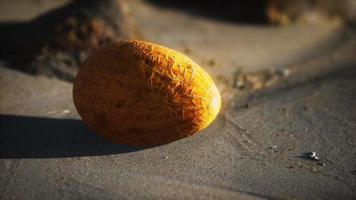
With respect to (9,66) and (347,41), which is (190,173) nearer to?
(9,66)

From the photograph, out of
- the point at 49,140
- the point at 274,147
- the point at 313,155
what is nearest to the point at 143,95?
the point at 49,140

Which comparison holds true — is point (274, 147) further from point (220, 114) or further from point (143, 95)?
point (143, 95)

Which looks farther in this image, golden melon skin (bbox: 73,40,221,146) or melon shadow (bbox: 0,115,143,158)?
melon shadow (bbox: 0,115,143,158)

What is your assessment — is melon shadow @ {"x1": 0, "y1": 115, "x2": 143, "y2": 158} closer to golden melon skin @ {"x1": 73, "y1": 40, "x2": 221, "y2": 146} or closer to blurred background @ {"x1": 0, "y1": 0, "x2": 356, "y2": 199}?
blurred background @ {"x1": 0, "y1": 0, "x2": 356, "y2": 199}

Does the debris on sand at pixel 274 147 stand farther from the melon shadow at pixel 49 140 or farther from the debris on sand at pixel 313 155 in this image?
the melon shadow at pixel 49 140

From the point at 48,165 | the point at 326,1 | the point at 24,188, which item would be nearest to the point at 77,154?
the point at 48,165

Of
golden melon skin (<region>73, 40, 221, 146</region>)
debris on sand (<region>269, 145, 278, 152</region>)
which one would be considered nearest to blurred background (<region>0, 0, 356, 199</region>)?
debris on sand (<region>269, 145, 278, 152</region>)

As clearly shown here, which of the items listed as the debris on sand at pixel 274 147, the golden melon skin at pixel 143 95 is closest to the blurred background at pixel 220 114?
the debris on sand at pixel 274 147

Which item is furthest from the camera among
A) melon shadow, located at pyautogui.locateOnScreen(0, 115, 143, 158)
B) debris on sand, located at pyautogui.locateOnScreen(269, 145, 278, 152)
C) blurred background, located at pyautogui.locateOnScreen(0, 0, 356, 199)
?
debris on sand, located at pyautogui.locateOnScreen(269, 145, 278, 152)
